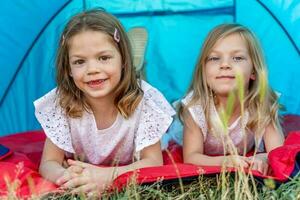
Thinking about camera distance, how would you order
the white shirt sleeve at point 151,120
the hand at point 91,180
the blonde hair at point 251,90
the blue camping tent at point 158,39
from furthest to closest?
1. the blue camping tent at point 158,39
2. the blonde hair at point 251,90
3. the white shirt sleeve at point 151,120
4. the hand at point 91,180

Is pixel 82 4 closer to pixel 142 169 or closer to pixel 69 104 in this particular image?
pixel 69 104

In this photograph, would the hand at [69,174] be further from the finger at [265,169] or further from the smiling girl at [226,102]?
the finger at [265,169]

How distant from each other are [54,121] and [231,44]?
1.89 ft

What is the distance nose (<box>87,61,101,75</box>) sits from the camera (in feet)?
7.18

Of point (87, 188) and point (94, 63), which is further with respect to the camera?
point (94, 63)

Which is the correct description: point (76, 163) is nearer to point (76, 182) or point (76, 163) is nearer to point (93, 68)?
point (76, 182)

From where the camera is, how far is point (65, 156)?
2.33 m

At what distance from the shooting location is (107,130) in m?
2.31

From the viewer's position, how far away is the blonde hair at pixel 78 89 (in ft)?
7.40

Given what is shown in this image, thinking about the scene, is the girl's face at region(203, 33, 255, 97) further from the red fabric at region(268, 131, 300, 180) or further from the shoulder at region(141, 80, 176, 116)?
the red fabric at region(268, 131, 300, 180)

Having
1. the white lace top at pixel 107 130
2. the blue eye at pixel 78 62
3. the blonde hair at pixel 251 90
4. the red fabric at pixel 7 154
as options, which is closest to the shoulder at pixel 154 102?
the white lace top at pixel 107 130

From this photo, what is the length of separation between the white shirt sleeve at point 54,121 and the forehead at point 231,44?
0.50m

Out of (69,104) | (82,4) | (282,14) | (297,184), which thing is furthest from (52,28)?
(297,184)

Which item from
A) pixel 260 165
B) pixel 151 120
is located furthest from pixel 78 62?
pixel 260 165
